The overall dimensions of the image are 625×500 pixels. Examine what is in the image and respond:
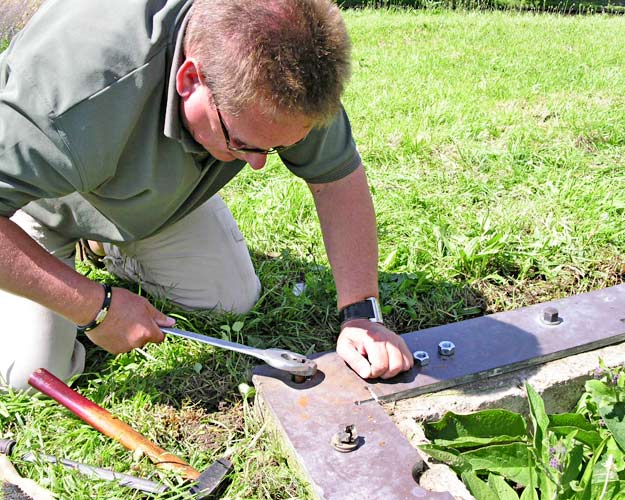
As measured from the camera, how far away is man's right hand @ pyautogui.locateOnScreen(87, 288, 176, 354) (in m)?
2.20

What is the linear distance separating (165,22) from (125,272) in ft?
4.45

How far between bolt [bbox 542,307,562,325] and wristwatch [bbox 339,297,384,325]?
57 cm

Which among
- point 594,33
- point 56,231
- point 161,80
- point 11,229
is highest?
point 161,80

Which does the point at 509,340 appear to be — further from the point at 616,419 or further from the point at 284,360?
the point at 284,360

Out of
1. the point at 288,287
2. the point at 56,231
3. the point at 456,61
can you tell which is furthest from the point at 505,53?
the point at 56,231

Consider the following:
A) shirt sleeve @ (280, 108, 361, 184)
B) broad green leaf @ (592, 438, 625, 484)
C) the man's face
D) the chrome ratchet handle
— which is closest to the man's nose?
the man's face

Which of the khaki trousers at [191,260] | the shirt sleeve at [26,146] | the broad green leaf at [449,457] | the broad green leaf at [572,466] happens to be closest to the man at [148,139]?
the shirt sleeve at [26,146]

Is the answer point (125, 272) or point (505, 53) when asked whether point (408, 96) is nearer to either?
point (505, 53)

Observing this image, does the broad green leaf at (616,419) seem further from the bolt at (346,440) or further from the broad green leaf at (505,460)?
the bolt at (346,440)

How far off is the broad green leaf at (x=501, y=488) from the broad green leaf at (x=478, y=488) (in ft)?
0.07

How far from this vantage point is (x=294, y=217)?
11.2ft

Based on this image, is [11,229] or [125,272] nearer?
[11,229]

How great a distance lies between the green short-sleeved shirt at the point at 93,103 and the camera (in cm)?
187

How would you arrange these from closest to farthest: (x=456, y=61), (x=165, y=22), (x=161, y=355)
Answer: (x=165, y=22), (x=161, y=355), (x=456, y=61)
